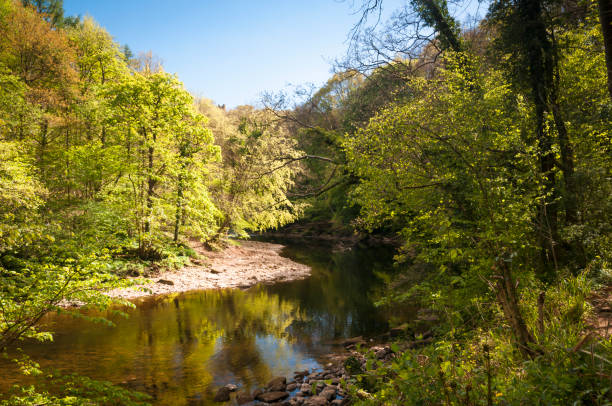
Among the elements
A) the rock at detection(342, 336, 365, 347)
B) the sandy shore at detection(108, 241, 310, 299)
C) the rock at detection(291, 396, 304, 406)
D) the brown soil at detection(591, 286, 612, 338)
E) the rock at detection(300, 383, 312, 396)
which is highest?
the brown soil at detection(591, 286, 612, 338)

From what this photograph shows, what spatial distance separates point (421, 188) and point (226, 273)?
547 inches

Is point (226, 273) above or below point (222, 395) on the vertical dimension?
above

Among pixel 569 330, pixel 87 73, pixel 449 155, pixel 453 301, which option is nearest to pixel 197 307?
pixel 453 301

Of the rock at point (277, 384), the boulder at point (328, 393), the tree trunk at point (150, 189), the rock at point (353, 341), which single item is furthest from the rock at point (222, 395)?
the tree trunk at point (150, 189)

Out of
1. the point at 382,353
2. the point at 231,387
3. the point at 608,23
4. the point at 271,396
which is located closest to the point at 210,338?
the point at 231,387

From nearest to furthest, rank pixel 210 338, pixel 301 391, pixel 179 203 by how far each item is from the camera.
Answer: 1. pixel 301 391
2. pixel 210 338
3. pixel 179 203

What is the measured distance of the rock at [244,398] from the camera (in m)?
6.44

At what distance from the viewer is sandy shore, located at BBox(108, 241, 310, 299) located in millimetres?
14913

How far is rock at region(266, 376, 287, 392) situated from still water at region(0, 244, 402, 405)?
31 centimetres

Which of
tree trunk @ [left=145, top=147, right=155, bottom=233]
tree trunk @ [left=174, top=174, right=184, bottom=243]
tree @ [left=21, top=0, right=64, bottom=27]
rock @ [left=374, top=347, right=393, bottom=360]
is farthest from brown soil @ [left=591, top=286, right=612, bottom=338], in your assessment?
tree @ [left=21, top=0, right=64, bottom=27]

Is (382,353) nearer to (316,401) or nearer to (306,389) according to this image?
(306,389)

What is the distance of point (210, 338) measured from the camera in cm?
975

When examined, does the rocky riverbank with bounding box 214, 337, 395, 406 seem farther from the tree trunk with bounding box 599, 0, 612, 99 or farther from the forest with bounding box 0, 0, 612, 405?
the tree trunk with bounding box 599, 0, 612, 99

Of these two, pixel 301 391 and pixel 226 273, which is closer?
pixel 301 391
